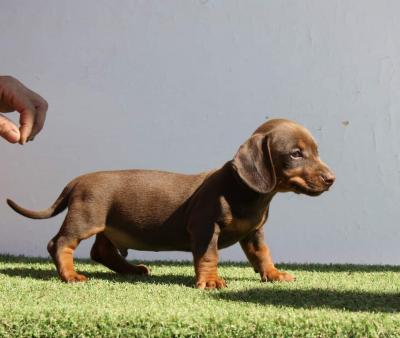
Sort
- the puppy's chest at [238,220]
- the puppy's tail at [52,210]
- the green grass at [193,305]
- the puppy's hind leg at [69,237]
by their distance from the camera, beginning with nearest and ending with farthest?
the green grass at [193,305] < the puppy's chest at [238,220] < the puppy's hind leg at [69,237] < the puppy's tail at [52,210]

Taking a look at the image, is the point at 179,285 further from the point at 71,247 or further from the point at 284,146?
the point at 284,146

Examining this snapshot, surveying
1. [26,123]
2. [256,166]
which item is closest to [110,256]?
[256,166]

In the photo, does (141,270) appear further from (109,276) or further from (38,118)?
(38,118)

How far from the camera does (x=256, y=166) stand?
2619 millimetres

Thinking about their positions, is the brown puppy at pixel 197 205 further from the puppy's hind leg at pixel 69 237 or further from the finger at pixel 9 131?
the finger at pixel 9 131

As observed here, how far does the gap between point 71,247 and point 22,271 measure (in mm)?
425

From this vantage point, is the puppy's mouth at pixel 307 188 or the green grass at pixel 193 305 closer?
the green grass at pixel 193 305

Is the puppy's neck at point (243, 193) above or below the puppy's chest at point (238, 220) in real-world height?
above

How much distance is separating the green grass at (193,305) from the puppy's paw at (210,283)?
5 cm

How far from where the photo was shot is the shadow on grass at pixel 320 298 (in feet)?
7.09

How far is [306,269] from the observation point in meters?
3.55

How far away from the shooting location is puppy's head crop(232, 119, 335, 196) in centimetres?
260

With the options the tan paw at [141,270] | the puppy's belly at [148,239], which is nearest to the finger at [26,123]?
the puppy's belly at [148,239]

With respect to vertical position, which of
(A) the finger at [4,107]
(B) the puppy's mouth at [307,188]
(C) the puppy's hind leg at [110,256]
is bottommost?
(C) the puppy's hind leg at [110,256]
